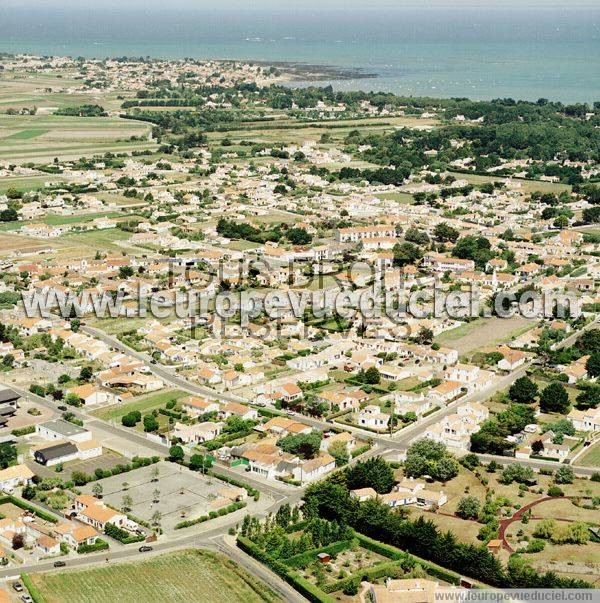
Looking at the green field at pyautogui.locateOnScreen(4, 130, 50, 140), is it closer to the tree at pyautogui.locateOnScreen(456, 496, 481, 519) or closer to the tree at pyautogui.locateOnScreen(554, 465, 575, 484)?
the tree at pyautogui.locateOnScreen(554, 465, 575, 484)

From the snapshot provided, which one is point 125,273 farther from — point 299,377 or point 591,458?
point 591,458

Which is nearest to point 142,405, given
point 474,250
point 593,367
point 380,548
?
point 380,548

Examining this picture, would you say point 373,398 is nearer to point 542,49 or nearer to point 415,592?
point 415,592

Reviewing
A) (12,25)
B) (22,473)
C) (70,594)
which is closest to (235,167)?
(22,473)

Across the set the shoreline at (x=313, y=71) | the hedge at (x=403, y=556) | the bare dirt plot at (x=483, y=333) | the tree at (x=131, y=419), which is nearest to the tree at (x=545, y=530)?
the hedge at (x=403, y=556)

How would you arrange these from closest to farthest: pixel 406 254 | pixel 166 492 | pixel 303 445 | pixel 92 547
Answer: pixel 92 547 < pixel 166 492 < pixel 303 445 < pixel 406 254

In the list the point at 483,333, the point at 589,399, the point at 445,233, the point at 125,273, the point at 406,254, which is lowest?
the point at 589,399

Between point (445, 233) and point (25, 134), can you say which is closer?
point (445, 233)
